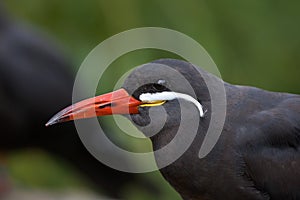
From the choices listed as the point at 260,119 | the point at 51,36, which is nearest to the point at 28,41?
the point at 51,36

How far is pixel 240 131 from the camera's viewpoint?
4.76 m

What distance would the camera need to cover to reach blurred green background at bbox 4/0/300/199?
27.8 feet

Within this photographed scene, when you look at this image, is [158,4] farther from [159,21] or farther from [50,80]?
[50,80]

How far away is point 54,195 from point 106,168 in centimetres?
74

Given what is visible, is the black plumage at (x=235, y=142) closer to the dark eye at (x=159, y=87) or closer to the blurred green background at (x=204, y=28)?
the dark eye at (x=159, y=87)

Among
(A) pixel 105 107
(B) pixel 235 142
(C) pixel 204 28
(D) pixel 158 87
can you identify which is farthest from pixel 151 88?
(C) pixel 204 28

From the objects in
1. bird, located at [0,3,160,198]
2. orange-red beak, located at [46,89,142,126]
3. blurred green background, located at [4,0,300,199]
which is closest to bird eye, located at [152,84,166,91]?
orange-red beak, located at [46,89,142,126]

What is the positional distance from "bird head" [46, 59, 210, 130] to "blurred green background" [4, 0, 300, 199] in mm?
3508

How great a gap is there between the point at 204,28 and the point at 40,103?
5.31ft

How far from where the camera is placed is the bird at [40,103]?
27.3 feet

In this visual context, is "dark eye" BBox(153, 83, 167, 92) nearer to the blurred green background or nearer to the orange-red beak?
the orange-red beak

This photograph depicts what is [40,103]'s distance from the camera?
8320 mm

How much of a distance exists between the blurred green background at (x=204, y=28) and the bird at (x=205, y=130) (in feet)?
11.2

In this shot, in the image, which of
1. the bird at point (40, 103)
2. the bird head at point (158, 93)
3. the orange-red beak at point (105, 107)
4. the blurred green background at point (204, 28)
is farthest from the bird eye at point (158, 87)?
the bird at point (40, 103)
